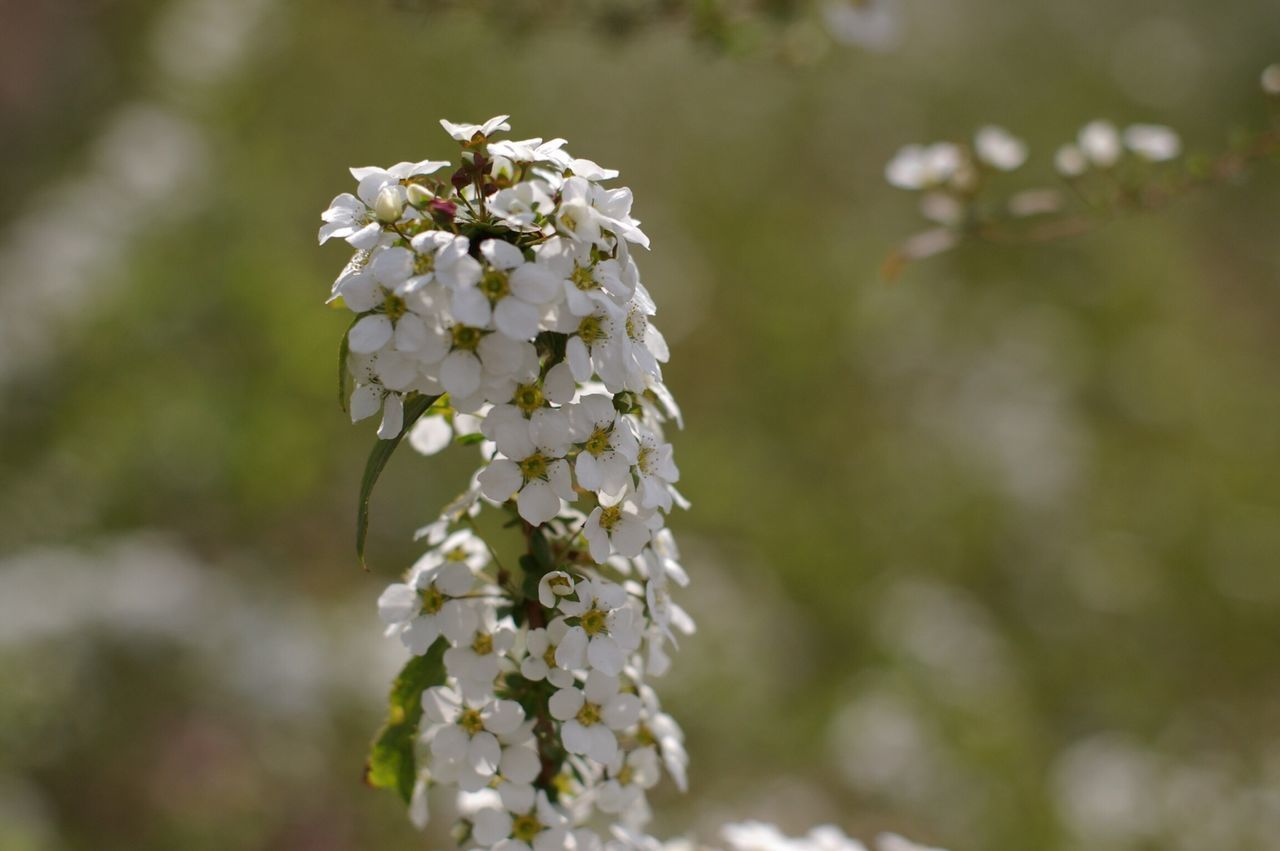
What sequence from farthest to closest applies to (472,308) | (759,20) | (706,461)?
(706,461), (759,20), (472,308)

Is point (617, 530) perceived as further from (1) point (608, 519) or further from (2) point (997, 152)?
(2) point (997, 152)

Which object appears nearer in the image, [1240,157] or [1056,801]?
[1240,157]

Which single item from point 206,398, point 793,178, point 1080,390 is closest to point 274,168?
point 206,398

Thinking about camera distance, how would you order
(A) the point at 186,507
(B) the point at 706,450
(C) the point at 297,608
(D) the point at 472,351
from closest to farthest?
(D) the point at 472,351
(C) the point at 297,608
(A) the point at 186,507
(B) the point at 706,450

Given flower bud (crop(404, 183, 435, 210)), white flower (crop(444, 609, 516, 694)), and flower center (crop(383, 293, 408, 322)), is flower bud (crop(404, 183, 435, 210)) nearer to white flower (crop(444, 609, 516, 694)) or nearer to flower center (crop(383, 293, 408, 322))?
flower center (crop(383, 293, 408, 322))

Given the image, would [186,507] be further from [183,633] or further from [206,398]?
[183,633]

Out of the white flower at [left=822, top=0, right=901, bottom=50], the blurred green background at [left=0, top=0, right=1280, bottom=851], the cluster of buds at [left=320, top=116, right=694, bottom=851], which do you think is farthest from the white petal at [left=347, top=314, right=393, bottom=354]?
the white flower at [left=822, top=0, right=901, bottom=50]

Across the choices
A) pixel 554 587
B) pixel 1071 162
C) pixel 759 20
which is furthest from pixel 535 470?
pixel 759 20

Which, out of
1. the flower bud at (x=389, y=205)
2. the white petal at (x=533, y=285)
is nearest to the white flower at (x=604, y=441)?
the white petal at (x=533, y=285)
